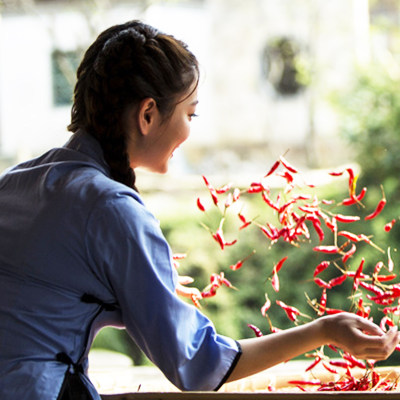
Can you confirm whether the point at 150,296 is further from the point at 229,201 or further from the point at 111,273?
the point at 229,201

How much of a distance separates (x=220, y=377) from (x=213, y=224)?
356 centimetres

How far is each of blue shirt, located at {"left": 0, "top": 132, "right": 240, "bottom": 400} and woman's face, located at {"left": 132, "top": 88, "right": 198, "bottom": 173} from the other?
0.10 metres

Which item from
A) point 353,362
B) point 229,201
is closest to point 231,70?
point 229,201

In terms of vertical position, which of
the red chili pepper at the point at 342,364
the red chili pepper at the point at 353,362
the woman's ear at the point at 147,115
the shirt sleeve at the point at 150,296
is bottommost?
the red chili pepper at the point at 342,364

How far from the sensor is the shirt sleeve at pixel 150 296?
0.92m

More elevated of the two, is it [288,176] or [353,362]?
[288,176]

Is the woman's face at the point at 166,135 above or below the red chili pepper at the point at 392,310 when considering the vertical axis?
above

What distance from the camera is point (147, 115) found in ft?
3.35

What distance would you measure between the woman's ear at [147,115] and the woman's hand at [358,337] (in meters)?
0.36

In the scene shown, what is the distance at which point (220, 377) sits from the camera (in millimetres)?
952

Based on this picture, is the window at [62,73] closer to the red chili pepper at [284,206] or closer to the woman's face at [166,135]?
the red chili pepper at [284,206]

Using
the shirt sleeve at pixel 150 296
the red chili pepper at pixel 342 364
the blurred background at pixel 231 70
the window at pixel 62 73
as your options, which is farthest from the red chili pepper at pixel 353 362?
the window at pixel 62 73

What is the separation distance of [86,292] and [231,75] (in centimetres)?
586

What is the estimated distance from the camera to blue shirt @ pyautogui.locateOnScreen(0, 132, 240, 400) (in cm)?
92
